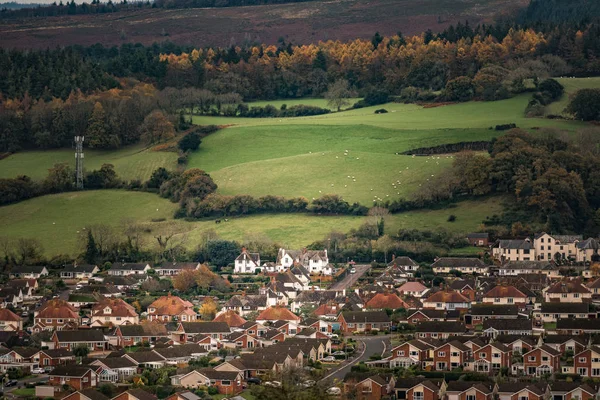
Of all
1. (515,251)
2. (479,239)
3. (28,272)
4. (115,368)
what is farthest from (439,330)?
(28,272)

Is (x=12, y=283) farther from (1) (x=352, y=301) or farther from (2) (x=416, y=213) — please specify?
(2) (x=416, y=213)

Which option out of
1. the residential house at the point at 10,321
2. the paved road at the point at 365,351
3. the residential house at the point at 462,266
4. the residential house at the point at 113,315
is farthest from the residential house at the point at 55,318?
the residential house at the point at 462,266

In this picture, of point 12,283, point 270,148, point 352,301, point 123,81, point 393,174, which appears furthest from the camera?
point 123,81

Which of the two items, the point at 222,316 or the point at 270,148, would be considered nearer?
the point at 222,316

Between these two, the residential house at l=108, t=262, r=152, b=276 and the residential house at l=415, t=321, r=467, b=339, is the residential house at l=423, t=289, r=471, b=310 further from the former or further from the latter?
the residential house at l=108, t=262, r=152, b=276

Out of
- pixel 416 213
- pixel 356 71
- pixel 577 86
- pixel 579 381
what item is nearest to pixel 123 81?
pixel 356 71

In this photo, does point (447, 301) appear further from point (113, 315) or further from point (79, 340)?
point (79, 340)

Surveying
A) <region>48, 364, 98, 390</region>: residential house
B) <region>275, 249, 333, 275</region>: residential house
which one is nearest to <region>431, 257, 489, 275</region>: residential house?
<region>275, 249, 333, 275</region>: residential house
